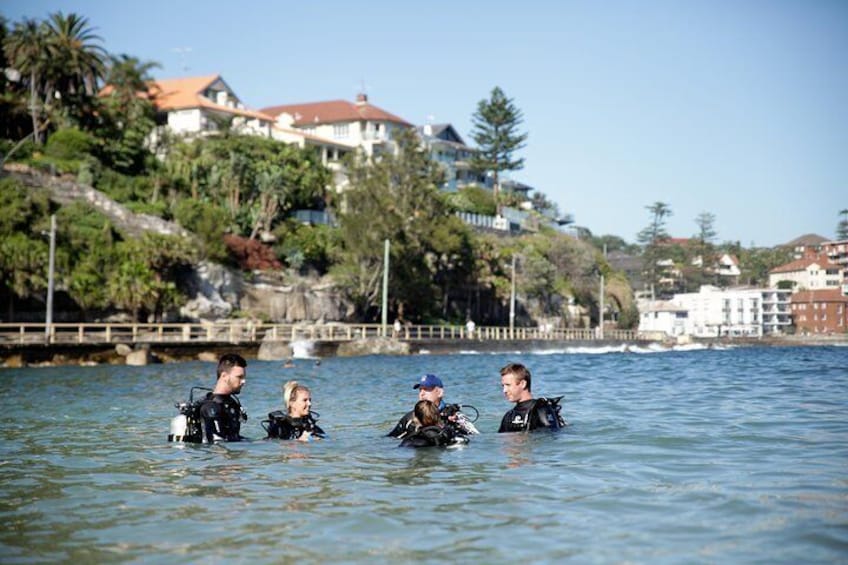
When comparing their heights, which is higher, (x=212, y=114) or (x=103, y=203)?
(x=212, y=114)

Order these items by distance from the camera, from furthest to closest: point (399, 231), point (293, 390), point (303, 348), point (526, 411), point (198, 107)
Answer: point (198, 107)
point (399, 231)
point (303, 348)
point (526, 411)
point (293, 390)

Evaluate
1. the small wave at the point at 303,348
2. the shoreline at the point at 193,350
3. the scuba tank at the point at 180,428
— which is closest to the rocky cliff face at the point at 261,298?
the shoreline at the point at 193,350

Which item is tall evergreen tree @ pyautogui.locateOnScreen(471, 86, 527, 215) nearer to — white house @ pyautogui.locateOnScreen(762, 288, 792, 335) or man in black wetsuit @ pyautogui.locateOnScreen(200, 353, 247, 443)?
white house @ pyautogui.locateOnScreen(762, 288, 792, 335)

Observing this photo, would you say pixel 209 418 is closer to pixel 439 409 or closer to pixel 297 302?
pixel 439 409

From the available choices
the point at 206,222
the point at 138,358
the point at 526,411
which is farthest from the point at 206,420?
the point at 206,222

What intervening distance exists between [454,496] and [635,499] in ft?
5.20

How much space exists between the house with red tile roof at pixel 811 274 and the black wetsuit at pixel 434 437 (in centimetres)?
14225

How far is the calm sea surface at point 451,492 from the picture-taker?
6480 mm

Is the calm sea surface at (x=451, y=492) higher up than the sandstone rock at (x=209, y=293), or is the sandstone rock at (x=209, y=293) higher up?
the sandstone rock at (x=209, y=293)

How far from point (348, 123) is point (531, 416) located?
96.5 meters

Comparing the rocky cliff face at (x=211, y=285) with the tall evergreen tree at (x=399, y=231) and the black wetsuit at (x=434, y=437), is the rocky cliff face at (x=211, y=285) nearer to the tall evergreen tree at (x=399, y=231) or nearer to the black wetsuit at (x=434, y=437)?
the tall evergreen tree at (x=399, y=231)

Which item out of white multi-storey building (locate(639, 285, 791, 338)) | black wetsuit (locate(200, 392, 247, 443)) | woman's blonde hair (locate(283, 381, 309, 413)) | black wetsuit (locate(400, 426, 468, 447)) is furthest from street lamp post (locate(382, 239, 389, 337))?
white multi-storey building (locate(639, 285, 791, 338))

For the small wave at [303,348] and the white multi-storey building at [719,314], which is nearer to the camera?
A: the small wave at [303,348]

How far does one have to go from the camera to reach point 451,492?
844 cm
